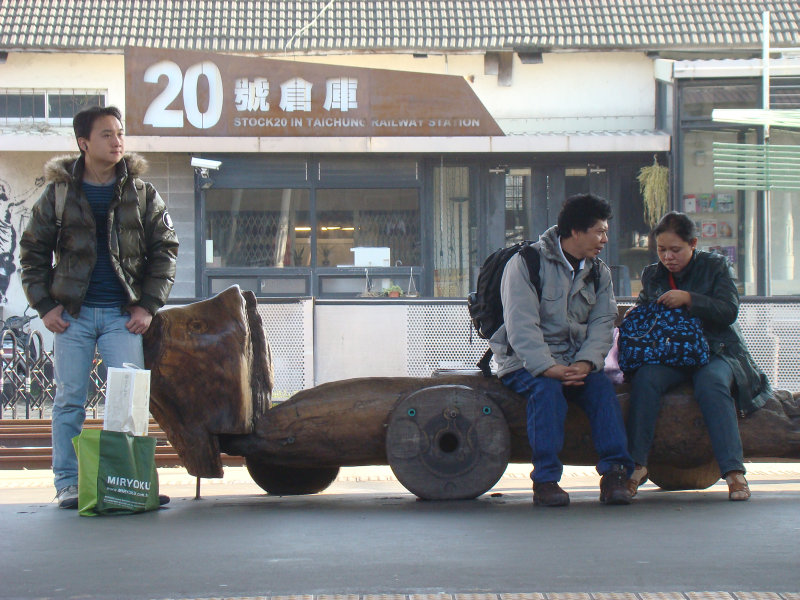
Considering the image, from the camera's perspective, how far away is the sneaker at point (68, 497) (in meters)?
5.52

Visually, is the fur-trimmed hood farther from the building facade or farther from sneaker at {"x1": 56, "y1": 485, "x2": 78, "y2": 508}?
the building facade

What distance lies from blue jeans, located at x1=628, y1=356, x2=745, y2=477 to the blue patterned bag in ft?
0.19

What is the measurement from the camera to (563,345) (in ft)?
18.8

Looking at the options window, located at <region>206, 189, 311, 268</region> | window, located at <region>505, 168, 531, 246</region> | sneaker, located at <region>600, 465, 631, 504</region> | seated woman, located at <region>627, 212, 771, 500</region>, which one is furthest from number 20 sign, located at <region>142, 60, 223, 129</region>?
sneaker, located at <region>600, 465, 631, 504</region>

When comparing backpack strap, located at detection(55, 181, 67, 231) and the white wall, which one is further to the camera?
the white wall

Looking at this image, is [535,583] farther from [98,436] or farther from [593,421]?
[98,436]

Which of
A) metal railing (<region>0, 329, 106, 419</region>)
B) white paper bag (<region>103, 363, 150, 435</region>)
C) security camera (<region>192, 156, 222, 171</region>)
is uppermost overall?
security camera (<region>192, 156, 222, 171</region>)

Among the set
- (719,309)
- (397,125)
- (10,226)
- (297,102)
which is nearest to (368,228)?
A: (397,125)

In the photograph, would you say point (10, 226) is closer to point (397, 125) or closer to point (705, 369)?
point (397, 125)

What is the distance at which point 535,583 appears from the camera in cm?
369

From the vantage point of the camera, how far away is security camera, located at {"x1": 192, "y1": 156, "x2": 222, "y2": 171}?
55.1 feet

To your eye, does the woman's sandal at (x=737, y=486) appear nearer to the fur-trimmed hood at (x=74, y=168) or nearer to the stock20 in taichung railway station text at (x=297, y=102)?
the fur-trimmed hood at (x=74, y=168)

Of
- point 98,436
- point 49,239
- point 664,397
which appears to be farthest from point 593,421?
point 49,239

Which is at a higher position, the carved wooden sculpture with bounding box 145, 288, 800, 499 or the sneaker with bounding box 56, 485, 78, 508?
the carved wooden sculpture with bounding box 145, 288, 800, 499
